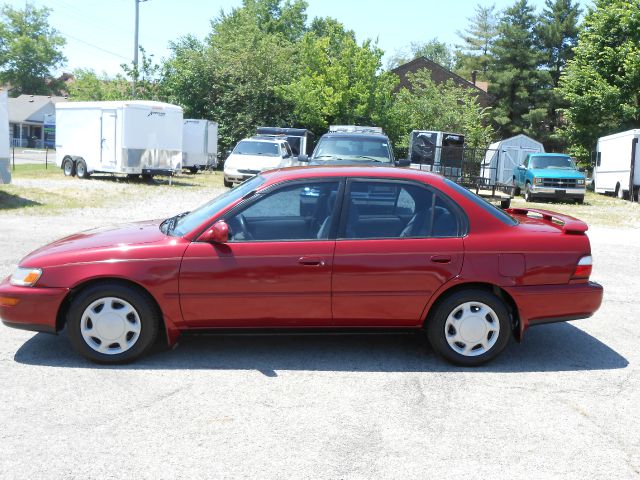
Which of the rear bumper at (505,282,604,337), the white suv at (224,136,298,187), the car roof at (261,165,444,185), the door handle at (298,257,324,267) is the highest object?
the white suv at (224,136,298,187)

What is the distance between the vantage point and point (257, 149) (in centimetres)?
2505

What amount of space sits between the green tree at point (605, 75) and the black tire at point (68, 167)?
86.9 ft

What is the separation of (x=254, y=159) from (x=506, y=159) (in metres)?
16.3

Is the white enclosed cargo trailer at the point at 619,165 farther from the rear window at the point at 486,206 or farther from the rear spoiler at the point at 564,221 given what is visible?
the rear window at the point at 486,206

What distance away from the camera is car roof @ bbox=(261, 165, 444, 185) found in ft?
17.6

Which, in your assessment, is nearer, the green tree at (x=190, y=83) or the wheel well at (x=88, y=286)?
the wheel well at (x=88, y=286)

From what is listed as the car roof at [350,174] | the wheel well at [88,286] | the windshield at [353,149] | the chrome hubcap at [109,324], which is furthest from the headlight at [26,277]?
the windshield at [353,149]

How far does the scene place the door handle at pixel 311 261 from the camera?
5.07 meters

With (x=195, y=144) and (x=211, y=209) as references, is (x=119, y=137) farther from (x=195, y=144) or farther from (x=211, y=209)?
(x=211, y=209)

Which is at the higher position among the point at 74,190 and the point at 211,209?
the point at 211,209

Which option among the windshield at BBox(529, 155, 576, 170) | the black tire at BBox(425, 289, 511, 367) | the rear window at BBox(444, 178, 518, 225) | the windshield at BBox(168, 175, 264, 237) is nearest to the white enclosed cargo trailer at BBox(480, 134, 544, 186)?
the windshield at BBox(529, 155, 576, 170)

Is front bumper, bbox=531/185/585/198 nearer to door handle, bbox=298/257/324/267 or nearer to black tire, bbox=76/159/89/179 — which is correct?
black tire, bbox=76/159/89/179

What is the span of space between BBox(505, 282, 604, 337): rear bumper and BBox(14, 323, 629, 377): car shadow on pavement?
1.33 feet

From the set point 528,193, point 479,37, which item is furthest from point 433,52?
point 528,193
